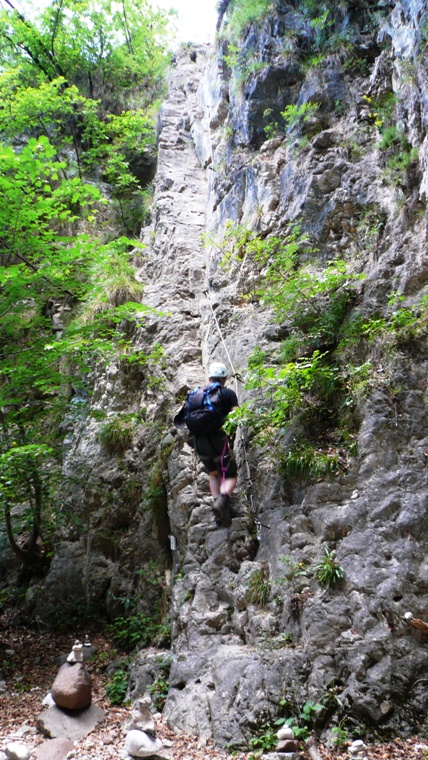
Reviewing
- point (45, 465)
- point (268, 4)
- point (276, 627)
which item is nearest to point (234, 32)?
point (268, 4)

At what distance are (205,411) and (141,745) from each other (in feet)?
10.7

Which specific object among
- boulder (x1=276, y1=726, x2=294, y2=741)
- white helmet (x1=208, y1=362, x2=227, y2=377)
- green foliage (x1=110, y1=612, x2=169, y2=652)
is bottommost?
green foliage (x1=110, y1=612, x2=169, y2=652)

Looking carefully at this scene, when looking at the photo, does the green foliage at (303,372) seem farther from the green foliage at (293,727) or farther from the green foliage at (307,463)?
the green foliage at (293,727)

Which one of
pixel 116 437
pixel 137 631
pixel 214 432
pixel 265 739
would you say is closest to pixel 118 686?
pixel 137 631

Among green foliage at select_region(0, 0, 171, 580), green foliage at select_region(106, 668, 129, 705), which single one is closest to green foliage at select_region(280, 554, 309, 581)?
green foliage at select_region(106, 668, 129, 705)

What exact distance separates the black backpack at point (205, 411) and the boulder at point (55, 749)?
3.23m

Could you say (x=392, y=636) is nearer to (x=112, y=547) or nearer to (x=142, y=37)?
(x=112, y=547)

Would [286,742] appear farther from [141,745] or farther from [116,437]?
[116,437]

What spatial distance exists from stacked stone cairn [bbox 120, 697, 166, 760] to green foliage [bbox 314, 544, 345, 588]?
5.81 feet

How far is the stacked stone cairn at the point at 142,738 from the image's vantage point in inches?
150

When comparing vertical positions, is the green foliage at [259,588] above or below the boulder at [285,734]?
above

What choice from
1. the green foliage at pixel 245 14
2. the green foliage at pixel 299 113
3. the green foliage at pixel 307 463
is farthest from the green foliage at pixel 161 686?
the green foliage at pixel 245 14

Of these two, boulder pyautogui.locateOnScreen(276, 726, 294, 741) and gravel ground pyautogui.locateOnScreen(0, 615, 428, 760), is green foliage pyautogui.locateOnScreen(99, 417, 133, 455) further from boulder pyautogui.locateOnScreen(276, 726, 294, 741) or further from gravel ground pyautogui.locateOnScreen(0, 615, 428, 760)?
boulder pyautogui.locateOnScreen(276, 726, 294, 741)

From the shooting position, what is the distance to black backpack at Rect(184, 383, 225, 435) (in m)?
5.96
